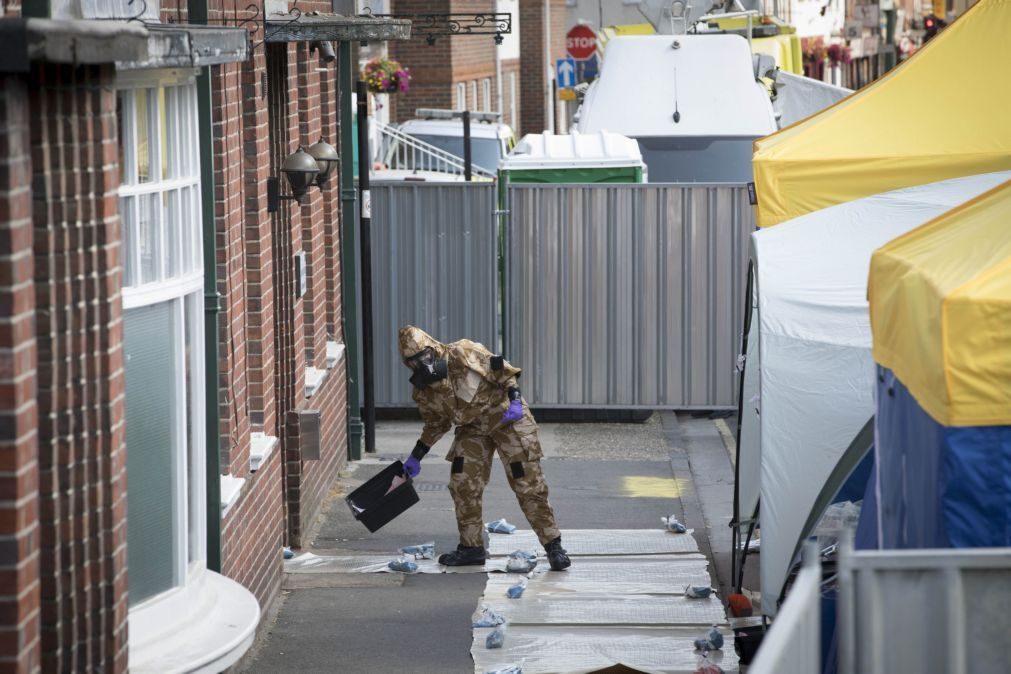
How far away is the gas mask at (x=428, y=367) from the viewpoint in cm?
934

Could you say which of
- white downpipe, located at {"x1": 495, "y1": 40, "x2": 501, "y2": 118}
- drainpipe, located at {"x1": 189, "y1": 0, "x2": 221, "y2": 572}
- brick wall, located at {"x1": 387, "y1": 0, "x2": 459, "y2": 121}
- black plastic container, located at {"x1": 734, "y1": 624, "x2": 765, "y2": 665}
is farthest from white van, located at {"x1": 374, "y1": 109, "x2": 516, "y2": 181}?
drainpipe, located at {"x1": 189, "y1": 0, "x2": 221, "y2": 572}

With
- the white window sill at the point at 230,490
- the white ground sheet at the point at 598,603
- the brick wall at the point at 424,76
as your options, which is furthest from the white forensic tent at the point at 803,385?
the brick wall at the point at 424,76

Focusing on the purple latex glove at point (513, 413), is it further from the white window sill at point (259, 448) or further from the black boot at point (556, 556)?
the white window sill at point (259, 448)

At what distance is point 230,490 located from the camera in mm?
7770

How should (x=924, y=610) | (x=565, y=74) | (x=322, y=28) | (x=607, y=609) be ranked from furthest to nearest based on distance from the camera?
(x=565, y=74)
(x=322, y=28)
(x=607, y=609)
(x=924, y=610)

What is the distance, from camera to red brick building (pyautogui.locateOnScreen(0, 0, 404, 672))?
14.3 feet

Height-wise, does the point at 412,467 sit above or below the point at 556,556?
above

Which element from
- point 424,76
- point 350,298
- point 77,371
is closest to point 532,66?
point 424,76

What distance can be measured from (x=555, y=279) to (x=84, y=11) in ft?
27.6

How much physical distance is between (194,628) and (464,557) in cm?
398

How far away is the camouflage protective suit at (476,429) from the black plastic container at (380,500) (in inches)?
11.6

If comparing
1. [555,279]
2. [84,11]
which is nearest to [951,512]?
[84,11]

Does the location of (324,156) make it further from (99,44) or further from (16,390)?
(16,390)

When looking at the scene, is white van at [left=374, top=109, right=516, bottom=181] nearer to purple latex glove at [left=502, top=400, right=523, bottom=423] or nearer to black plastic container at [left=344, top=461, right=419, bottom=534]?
black plastic container at [left=344, top=461, right=419, bottom=534]
